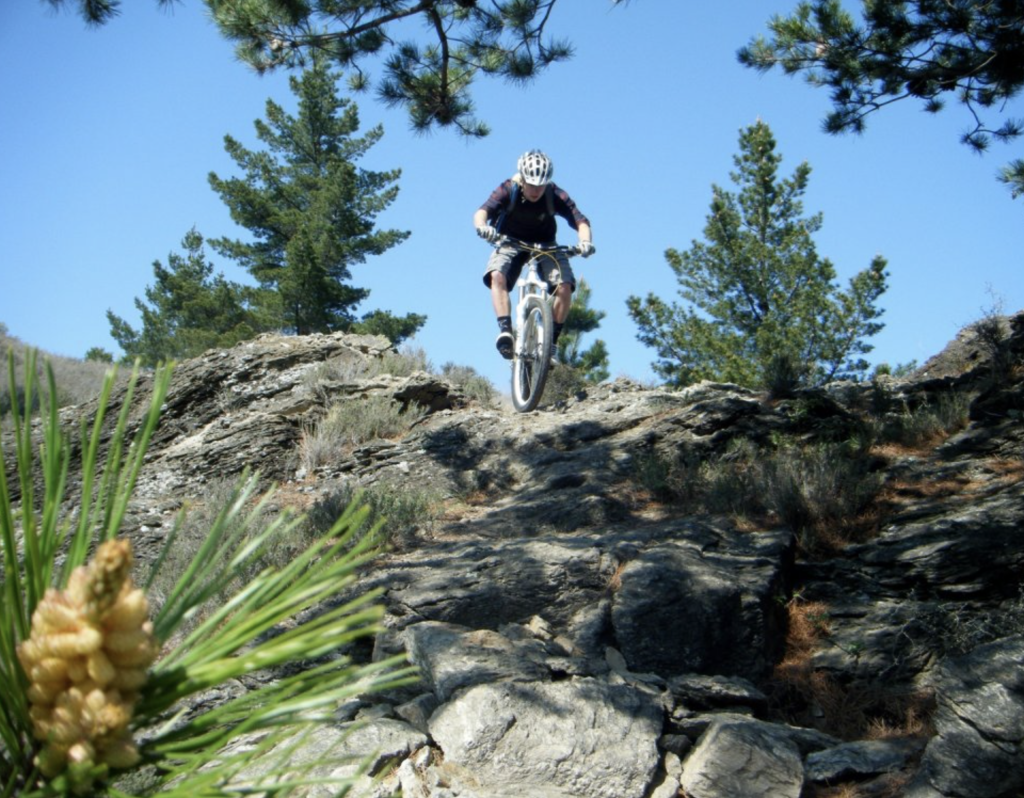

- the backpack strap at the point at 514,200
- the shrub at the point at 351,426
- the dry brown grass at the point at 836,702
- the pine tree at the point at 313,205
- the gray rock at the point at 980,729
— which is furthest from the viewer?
the pine tree at the point at 313,205

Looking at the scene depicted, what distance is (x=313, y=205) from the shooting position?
2420cm

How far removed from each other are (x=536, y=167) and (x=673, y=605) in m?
4.38

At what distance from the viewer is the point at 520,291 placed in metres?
8.87

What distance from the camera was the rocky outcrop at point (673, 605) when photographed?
166 inches

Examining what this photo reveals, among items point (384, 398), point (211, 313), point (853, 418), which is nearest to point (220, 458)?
point (384, 398)

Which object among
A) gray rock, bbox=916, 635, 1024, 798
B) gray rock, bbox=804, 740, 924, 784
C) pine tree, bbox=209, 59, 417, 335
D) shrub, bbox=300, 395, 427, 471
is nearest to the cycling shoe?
shrub, bbox=300, 395, 427, 471

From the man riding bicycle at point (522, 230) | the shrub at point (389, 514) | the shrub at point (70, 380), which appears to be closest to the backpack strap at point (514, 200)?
the man riding bicycle at point (522, 230)

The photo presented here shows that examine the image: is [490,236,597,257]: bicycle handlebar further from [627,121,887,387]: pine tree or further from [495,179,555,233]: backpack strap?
[627,121,887,387]: pine tree

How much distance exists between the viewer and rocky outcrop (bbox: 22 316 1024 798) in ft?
13.8

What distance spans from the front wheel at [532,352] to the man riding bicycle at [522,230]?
0.14m

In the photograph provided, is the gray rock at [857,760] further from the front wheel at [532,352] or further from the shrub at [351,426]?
the shrub at [351,426]

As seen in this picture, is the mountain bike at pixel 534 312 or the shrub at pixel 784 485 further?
the mountain bike at pixel 534 312

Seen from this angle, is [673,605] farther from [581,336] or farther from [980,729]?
[581,336]

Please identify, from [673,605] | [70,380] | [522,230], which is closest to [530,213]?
[522,230]
